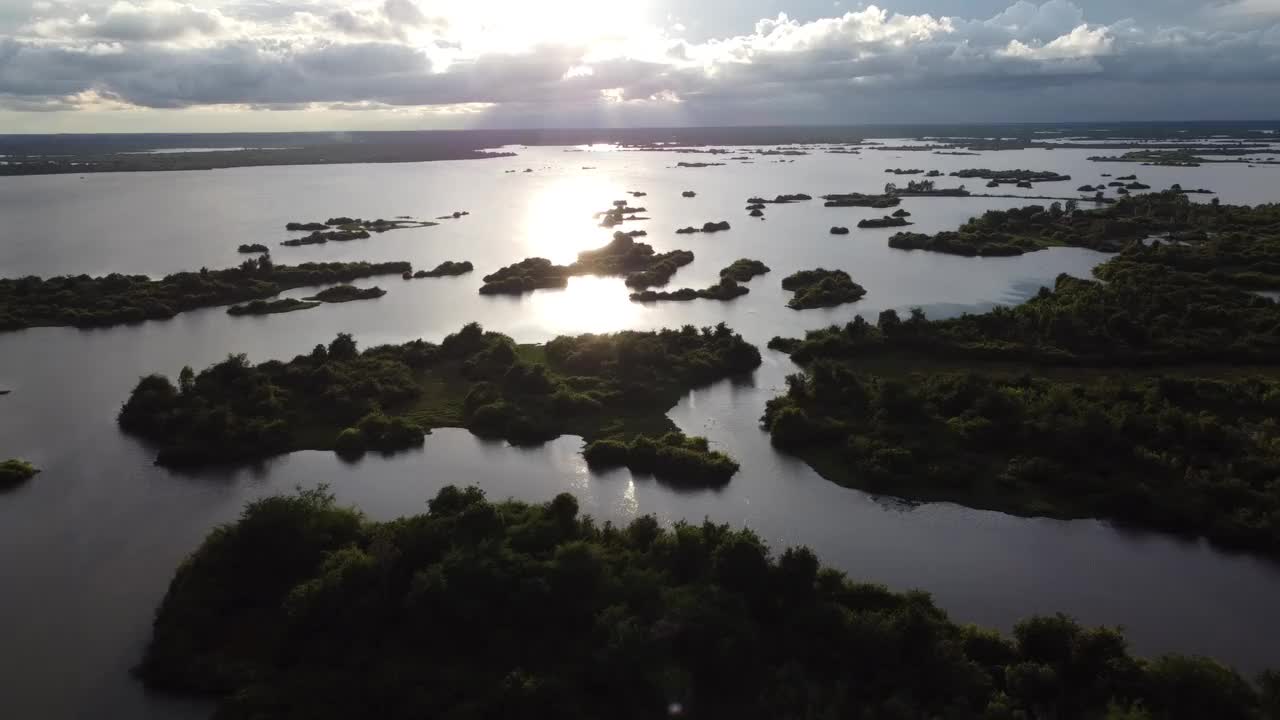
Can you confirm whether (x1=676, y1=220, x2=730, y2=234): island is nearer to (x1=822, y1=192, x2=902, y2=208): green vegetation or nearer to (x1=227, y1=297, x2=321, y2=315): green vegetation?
(x1=822, y1=192, x2=902, y2=208): green vegetation

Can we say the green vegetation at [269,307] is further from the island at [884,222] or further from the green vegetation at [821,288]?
the island at [884,222]

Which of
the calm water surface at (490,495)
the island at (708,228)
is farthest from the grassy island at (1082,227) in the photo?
the island at (708,228)

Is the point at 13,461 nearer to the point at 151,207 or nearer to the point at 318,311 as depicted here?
the point at 318,311

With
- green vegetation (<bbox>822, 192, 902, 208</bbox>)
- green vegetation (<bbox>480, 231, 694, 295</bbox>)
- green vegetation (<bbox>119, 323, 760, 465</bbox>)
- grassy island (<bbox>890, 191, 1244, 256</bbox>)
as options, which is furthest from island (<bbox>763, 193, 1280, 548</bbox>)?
green vegetation (<bbox>822, 192, 902, 208</bbox>)

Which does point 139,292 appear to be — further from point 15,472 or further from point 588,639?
point 588,639

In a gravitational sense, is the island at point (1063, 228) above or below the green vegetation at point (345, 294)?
above

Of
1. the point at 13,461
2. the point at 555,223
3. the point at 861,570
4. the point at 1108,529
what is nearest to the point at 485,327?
the point at 13,461

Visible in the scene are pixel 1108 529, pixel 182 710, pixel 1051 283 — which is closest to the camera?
pixel 182 710
